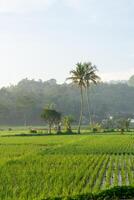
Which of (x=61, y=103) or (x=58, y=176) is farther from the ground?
(x=61, y=103)

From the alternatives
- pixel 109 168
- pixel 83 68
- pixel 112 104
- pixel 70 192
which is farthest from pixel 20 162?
pixel 112 104

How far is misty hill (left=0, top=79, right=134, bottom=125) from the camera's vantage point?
144375 mm

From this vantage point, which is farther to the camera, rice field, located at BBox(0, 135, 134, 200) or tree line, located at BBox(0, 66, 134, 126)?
tree line, located at BBox(0, 66, 134, 126)

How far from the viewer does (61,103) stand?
154875mm

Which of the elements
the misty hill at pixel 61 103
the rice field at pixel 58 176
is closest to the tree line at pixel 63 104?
the misty hill at pixel 61 103

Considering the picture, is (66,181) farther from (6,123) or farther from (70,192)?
(6,123)

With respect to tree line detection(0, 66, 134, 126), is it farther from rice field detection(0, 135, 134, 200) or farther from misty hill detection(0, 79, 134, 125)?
rice field detection(0, 135, 134, 200)

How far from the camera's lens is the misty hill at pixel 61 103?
14438cm

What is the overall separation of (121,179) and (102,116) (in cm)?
13831

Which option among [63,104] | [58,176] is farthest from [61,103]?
[58,176]

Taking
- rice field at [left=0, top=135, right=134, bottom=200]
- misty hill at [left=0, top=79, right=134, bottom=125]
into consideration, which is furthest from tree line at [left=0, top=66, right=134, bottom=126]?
rice field at [left=0, top=135, right=134, bottom=200]

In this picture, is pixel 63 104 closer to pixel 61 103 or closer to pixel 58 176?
pixel 61 103

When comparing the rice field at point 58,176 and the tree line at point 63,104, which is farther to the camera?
the tree line at point 63,104

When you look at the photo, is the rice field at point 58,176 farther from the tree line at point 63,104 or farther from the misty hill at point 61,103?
the misty hill at point 61,103
